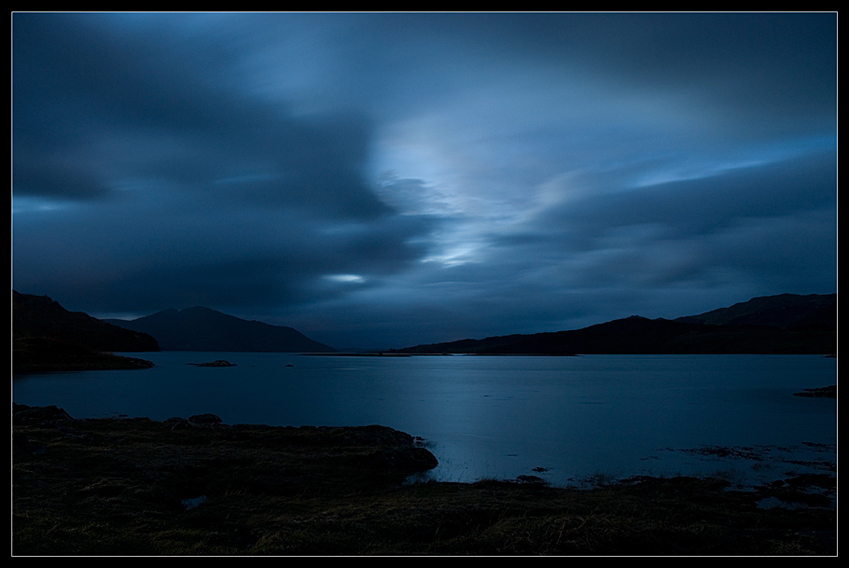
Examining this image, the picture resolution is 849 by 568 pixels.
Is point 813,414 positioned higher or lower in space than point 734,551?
lower

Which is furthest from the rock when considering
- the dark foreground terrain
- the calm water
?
the calm water

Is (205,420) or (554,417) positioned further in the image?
(554,417)

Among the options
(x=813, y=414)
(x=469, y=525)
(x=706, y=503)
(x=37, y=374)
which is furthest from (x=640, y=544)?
(x=37, y=374)

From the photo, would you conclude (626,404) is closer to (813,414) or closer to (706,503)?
(813,414)

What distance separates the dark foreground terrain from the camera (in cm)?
1326

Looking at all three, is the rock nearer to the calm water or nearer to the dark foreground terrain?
the dark foreground terrain

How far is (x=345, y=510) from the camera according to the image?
16188mm

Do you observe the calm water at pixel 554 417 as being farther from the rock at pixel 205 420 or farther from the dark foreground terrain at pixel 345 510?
the rock at pixel 205 420

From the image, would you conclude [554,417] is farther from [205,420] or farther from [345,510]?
[345,510]

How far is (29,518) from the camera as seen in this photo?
1381 centimetres

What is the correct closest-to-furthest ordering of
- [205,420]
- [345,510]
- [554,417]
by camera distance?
[345,510] → [205,420] → [554,417]

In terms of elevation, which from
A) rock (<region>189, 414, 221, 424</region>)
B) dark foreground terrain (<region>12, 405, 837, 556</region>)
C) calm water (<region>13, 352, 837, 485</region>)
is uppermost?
dark foreground terrain (<region>12, 405, 837, 556</region>)

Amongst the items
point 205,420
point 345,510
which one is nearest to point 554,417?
point 205,420
